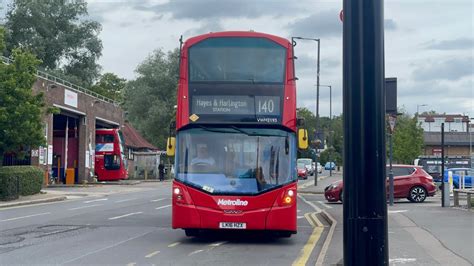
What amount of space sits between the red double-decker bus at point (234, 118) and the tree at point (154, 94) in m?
62.5

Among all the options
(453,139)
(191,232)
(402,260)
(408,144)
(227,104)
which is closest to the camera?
(402,260)

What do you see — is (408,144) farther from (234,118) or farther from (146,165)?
(234,118)

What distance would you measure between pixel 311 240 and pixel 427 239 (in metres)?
2.44

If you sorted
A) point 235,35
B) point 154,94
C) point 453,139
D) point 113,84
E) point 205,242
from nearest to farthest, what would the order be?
point 235,35 → point 205,242 → point 154,94 → point 453,139 → point 113,84

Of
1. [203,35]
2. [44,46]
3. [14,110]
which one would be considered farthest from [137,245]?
[44,46]

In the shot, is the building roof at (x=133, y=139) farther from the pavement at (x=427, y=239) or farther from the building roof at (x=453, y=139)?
the pavement at (x=427, y=239)

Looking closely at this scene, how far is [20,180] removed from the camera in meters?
30.9

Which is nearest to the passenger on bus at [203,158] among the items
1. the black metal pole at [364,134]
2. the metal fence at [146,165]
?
the black metal pole at [364,134]

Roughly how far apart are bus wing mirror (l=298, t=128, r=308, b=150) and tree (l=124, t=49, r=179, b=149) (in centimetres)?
6283

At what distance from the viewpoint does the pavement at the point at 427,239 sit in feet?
34.8

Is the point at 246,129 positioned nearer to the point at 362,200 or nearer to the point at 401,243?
the point at 401,243

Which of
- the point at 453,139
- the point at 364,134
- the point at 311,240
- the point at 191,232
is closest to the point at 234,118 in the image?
the point at 191,232

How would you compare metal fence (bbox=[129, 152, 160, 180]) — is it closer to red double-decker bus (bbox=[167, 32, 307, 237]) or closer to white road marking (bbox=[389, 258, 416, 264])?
red double-decker bus (bbox=[167, 32, 307, 237])

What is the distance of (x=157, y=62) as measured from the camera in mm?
80000
